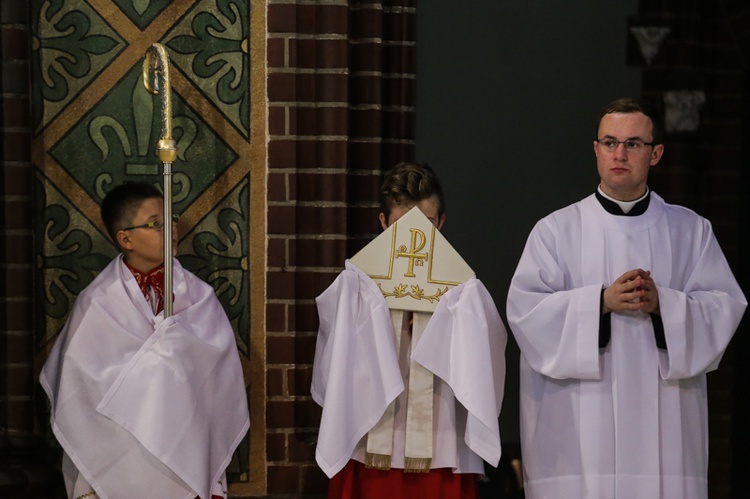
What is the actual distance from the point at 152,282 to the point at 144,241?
18 cm

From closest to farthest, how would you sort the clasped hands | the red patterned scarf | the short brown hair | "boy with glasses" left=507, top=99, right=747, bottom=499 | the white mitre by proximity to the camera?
the clasped hands
"boy with glasses" left=507, top=99, right=747, bottom=499
the white mitre
the short brown hair
the red patterned scarf

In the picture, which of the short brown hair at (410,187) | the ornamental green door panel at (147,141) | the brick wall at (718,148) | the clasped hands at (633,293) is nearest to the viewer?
the clasped hands at (633,293)

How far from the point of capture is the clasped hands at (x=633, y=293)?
3910mm

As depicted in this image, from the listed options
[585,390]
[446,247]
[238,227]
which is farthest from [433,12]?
[585,390]

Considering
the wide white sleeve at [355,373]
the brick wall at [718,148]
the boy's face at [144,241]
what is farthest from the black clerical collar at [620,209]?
the brick wall at [718,148]

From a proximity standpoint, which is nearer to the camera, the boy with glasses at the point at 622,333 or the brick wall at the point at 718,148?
the boy with glasses at the point at 622,333

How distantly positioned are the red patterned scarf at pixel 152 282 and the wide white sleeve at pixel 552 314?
147 centimetres

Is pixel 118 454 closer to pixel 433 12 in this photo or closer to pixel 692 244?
pixel 692 244

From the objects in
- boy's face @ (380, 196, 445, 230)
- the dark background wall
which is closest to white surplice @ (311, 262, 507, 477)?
boy's face @ (380, 196, 445, 230)

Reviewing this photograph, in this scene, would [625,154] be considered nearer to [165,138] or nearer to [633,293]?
[633,293]

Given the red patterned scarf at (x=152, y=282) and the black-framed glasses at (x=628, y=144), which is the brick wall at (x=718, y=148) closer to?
the black-framed glasses at (x=628, y=144)

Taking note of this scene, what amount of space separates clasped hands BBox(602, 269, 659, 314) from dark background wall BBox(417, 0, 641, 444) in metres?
2.67

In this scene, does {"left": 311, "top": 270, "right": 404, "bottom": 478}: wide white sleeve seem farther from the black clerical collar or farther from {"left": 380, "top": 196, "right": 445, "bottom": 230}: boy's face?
the black clerical collar

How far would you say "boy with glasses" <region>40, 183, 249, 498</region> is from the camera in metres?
4.19
